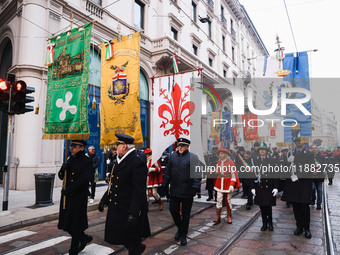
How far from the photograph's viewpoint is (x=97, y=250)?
3.96 m

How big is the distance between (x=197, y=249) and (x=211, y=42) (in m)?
22.0

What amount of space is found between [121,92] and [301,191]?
4.48 metres

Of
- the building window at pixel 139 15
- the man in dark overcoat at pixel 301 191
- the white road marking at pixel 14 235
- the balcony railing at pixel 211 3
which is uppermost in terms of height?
the balcony railing at pixel 211 3

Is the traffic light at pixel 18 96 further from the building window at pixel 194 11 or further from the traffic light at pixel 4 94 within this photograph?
the building window at pixel 194 11

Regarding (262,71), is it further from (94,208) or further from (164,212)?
(94,208)

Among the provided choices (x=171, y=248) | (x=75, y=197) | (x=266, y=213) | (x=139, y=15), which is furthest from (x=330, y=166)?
(x=139, y=15)

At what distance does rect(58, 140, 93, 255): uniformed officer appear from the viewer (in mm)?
3596

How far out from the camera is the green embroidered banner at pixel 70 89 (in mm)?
5734

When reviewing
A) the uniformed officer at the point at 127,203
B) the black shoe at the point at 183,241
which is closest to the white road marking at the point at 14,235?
the uniformed officer at the point at 127,203

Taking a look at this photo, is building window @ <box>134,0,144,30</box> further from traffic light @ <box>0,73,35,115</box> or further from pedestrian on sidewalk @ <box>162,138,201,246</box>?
pedestrian on sidewalk @ <box>162,138,201,246</box>

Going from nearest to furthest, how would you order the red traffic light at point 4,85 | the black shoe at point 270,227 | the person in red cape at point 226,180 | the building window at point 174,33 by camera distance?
the black shoe at point 270,227
the person in red cape at point 226,180
the red traffic light at point 4,85
the building window at point 174,33

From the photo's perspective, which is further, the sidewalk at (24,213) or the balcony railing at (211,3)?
the balcony railing at (211,3)

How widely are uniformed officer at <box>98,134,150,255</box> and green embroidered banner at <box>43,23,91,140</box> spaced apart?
2.61 m

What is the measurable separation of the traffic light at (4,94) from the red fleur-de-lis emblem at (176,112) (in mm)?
3749
